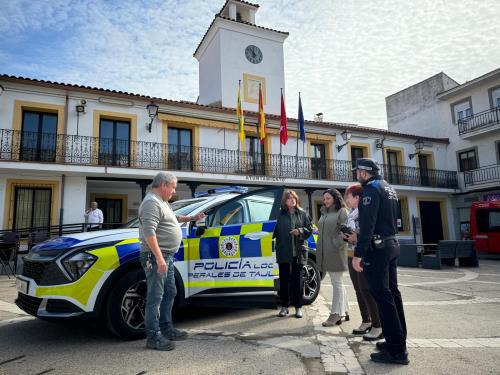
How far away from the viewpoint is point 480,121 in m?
21.2

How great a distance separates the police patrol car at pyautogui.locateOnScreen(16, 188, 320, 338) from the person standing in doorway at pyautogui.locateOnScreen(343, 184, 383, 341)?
0.96 m

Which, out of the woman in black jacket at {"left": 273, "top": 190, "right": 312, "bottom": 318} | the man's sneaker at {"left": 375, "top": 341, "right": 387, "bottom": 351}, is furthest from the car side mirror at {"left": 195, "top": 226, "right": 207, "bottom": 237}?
the man's sneaker at {"left": 375, "top": 341, "right": 387, "bottom": 351}

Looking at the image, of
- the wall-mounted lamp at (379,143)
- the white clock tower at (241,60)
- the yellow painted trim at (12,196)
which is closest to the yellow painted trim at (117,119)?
the yellow painted trim at (12,196)

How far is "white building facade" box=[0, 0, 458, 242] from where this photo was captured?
12836 millimetres

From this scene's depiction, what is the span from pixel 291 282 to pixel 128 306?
7.00 feet

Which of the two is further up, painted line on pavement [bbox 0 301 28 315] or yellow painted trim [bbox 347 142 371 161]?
yellow painted trim [bbox 347 142 371 161]

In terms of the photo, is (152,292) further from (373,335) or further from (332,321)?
(373,335)

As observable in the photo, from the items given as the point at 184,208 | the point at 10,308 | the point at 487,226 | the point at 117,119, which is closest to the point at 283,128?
the point at 117,119

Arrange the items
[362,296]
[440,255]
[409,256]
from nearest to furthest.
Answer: [362,296], [440,255], [409,256]

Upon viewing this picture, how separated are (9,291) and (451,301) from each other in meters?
8.49

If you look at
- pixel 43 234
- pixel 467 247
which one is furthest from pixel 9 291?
pixel 467 247

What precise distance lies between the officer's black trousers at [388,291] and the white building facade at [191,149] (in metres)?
10.1

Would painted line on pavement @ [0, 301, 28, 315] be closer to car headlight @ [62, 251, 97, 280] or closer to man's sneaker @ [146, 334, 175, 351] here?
car headlight @ [62, 251, 97, 280]

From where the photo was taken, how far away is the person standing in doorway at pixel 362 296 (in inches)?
150
